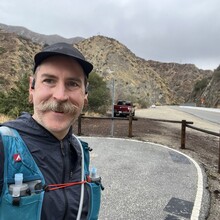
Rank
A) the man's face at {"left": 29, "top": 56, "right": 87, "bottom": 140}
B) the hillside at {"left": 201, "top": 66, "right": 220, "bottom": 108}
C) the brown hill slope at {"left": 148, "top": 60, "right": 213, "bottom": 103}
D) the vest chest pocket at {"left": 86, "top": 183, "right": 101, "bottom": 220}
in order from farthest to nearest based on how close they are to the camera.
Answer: the brown hill slope at {"left": 148, "top": 60, "right": 213, "bottom": 103}
the hillside at {"left": 201, "top": 66, "right": 220, "bottom": 108}
the vest chest pocket at {"left": 86, "top": 183, "right": 101, "bottom": 220}
the man's face at {"left": 29, "top": 56, "right": 87, "bottom": 140}

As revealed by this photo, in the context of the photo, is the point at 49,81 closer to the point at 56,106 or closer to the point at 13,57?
the point at 56,106

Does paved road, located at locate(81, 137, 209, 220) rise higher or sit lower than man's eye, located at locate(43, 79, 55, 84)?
lower

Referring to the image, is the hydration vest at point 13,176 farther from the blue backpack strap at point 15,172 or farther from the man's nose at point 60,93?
the man's nose at point 60,93

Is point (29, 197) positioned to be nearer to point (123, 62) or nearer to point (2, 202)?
point (2, 202)

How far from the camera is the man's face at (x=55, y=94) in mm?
1566

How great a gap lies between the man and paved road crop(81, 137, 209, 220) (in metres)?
2.82

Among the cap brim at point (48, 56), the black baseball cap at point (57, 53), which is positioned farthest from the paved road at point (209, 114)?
the black baseball cap at point (57, 53)

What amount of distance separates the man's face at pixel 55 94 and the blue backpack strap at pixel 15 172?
A: 22cm

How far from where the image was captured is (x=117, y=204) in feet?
15.2

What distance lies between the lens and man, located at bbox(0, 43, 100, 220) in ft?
4.81

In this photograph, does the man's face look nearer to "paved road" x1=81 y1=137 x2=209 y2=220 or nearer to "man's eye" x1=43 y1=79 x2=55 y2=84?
"man's eye" x1=43 y1=79 x2=55 y2=84

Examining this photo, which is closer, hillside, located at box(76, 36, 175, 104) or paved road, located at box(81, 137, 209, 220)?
paved road, located at box(81, 137, 209, 220)

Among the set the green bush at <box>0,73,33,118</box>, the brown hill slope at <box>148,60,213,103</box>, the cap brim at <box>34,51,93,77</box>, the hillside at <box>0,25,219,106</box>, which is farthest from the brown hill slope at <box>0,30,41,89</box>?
the brown hill slope at <box>148,60,213,103</box>

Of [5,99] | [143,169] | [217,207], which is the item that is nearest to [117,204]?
[217,207]
